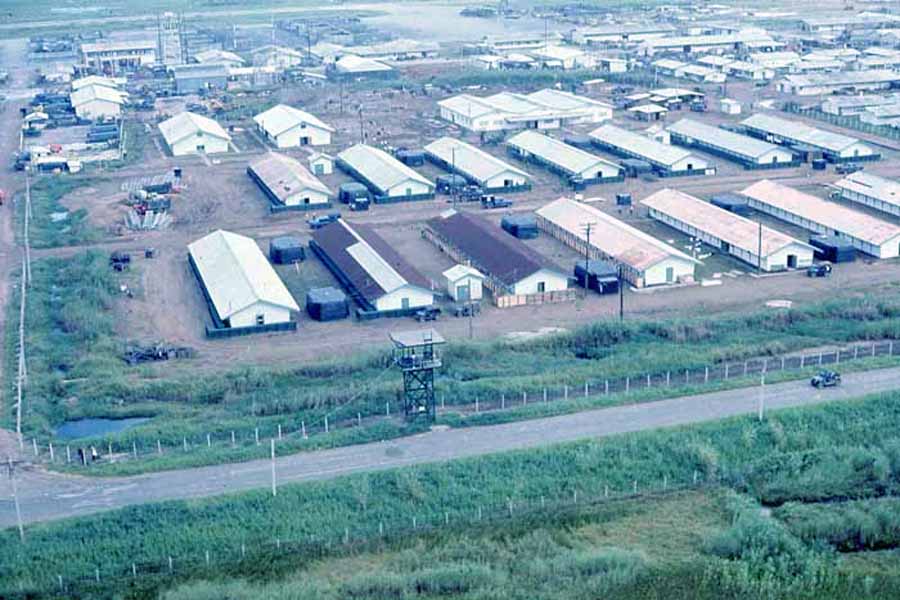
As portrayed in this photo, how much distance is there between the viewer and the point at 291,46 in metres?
52.7

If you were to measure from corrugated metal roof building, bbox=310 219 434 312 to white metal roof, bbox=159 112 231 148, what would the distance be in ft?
34.2

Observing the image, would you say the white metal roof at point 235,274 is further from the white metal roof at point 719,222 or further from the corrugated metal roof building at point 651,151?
the corrugated metal roof building at point 651,151

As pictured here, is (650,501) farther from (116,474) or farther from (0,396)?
(0,396)

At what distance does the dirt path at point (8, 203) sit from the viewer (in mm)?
14548

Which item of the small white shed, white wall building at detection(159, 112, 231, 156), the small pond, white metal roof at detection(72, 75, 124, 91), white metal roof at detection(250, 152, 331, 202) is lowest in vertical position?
the small pond

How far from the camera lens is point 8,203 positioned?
25.5 meters

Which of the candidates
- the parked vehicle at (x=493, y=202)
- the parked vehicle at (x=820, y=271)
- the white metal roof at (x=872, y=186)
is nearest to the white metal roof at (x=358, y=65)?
the parked vehicle at (x=493, y=202)

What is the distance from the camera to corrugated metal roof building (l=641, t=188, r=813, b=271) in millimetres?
19219

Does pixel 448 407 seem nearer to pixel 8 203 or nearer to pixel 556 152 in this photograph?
pixel 556 152

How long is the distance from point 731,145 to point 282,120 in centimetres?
1228

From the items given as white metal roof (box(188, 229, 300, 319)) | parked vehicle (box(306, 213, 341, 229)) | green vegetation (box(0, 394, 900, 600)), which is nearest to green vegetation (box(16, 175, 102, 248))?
white metal roof (box(188, 229, 300, 319))

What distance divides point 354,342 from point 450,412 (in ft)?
9.61

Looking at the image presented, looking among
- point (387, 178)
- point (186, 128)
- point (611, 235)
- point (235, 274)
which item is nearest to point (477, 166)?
point (387, 178)

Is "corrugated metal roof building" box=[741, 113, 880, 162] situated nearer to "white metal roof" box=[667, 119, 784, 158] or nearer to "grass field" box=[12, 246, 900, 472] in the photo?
"white metal roof" box=[667, 119, 784, 158]
